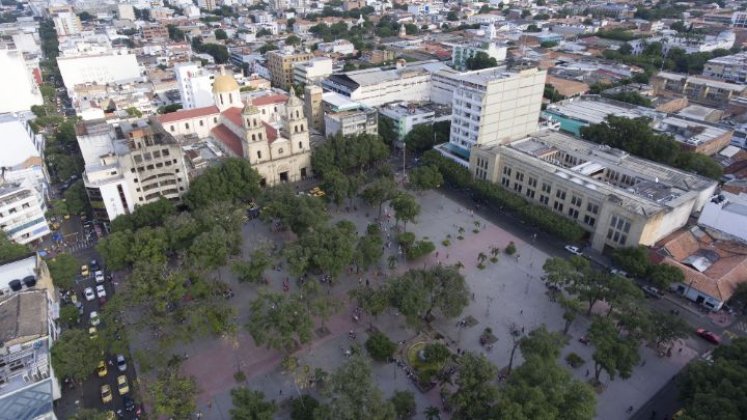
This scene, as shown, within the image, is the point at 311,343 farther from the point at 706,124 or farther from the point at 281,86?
the point at 281,86

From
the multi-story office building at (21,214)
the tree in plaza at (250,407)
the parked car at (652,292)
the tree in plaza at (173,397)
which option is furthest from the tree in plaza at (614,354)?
the multi-story office building at (21,214)

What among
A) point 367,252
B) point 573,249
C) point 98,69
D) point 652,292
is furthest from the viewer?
point 98,69

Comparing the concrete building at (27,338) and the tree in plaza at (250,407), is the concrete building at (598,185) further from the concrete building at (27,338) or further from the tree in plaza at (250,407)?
the concrete building at (27,338)

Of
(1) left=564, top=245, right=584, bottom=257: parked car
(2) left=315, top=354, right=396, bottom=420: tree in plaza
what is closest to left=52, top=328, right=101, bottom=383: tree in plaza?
(2) left=315, top=354, right=396, bottom=420: tree in plaza

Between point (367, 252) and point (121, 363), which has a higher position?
point (367, 252)

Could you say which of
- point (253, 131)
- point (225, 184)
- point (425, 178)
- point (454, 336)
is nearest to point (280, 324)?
point (454, 336)

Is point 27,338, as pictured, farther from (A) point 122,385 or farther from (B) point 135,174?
(B) point 135,174
